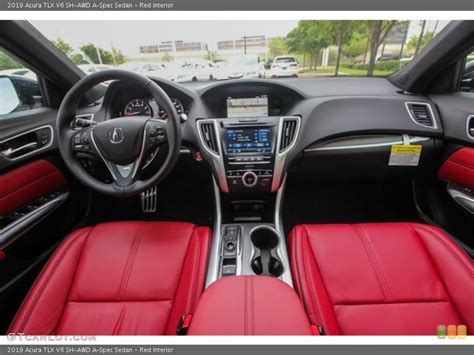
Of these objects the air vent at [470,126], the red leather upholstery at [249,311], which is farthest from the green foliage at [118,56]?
the air vent at [470,126]

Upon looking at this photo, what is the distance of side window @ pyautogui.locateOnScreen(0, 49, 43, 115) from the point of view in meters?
1.25

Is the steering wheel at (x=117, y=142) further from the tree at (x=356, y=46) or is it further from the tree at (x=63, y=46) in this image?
the tree at (x=356, y=46)

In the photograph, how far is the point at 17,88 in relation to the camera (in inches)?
53.5

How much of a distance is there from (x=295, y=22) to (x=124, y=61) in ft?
3.01

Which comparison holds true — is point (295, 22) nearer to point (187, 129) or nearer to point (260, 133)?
point (260, 133)

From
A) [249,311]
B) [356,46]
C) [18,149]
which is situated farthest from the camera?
[356,46]

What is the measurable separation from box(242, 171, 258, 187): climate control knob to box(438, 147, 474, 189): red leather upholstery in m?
1.02

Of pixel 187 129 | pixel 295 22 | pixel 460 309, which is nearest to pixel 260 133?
pixel 187 129

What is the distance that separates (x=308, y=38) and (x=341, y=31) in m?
0.15

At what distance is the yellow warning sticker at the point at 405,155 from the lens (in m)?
1.32

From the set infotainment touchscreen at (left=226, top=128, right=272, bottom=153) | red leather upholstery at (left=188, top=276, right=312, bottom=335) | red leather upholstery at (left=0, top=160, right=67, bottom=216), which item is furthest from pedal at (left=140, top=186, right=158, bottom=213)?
red leather upholstery at (left=188, top=276, right=312, bottom=335)

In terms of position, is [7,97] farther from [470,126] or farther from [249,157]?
[470,126]

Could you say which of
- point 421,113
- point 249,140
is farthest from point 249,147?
point 421,113
